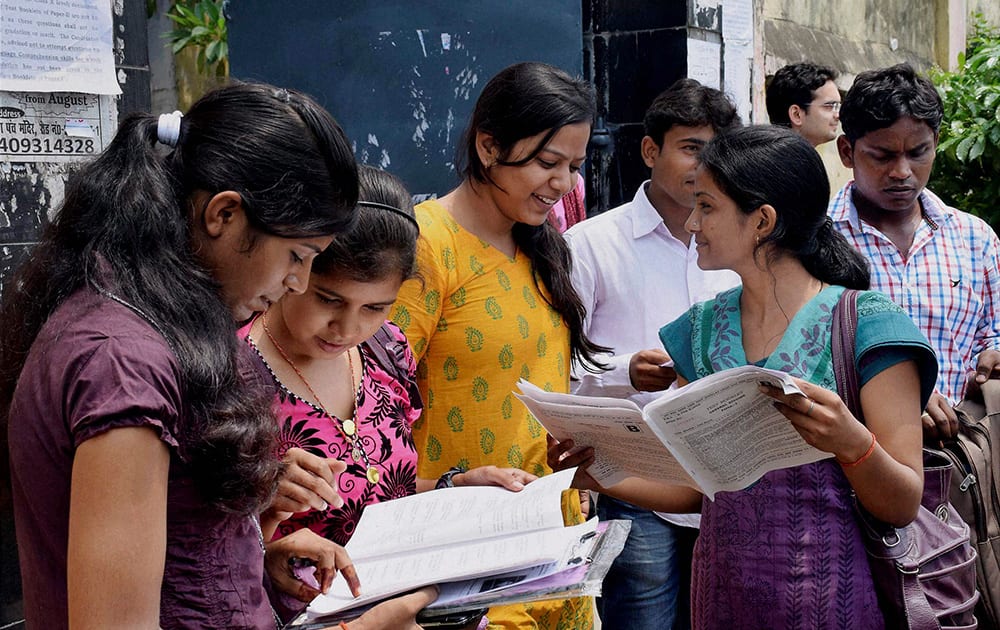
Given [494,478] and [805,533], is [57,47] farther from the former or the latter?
[805,533]

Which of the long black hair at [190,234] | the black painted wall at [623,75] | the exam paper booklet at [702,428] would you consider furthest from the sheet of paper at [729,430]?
the black painted wall at [623,75]

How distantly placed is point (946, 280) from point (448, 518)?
1865 millimetres

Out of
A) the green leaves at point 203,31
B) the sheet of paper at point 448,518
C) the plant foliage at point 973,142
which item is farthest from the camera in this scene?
the green leaves at point 203,31

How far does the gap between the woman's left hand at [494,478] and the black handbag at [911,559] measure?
63 cm

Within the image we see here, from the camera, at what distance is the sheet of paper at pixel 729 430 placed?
6.23ft

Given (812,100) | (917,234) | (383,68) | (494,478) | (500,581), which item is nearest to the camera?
(500,581)

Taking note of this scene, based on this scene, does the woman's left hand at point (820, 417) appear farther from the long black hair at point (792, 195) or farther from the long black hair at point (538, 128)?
the long black hair at point (538, 128)

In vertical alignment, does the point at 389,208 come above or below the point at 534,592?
above

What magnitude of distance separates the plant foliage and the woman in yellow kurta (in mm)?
3486

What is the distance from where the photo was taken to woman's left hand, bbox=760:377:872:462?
76.3 inches

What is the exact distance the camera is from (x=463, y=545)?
5.96ft

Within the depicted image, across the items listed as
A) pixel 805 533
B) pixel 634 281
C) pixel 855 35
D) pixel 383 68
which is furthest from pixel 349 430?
pixel 855 35

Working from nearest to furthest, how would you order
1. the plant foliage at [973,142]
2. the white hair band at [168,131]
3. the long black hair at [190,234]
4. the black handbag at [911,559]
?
the long black hair at [190,234], the white hair band at [168,131], the black handbag at [911,559], the plant foliage at [973,142]

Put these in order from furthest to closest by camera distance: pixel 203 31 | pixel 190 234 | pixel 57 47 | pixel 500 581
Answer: pixel 203 31, pixel 57 47, pixel 500 581, pixel 190 234
